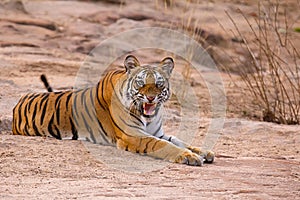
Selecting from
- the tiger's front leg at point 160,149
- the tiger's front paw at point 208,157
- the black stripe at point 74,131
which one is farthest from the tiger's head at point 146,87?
the black stripe at point 74,131

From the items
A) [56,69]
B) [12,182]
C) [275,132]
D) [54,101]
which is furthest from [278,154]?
[56,69]

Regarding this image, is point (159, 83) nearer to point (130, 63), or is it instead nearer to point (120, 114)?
point (130, 63)

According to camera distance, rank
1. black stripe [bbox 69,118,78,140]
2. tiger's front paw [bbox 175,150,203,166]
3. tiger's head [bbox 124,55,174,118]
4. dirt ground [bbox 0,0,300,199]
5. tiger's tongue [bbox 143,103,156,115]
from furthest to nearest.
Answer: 1. black stripe [bbox 69,118,78,140]
2. tiger's tongue [bbox 143,103,156,115]
3. tiger's head [bbox 124,55,174,118]
4. tiger's front paw [bbox 175,150,203,166]
5. dirt ground [bbox 0,0,300,199]

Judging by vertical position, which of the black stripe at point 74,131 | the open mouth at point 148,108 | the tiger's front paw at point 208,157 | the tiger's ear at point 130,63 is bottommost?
the black stripe at point 74,131

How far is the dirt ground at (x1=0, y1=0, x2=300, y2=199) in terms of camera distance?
5047mm

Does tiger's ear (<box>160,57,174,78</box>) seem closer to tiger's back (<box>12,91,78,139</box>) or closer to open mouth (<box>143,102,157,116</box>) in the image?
open mouth (<box>143,102,157,116</box>)

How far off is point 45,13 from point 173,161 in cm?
730

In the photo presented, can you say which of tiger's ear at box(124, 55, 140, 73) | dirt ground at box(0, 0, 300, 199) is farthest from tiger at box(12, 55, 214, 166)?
dirt ground at box(0, 0, 300, 199)

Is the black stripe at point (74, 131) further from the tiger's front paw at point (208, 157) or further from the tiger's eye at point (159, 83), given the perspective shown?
the tiger's front paw at point (208, 157)

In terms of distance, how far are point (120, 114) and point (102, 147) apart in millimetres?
282

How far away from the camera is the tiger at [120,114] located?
5.89 metres

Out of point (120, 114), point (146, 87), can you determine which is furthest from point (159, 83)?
point (120, 114)

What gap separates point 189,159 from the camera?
572 cm

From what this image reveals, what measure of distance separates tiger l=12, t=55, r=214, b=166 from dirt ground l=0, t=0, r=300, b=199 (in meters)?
0.13
